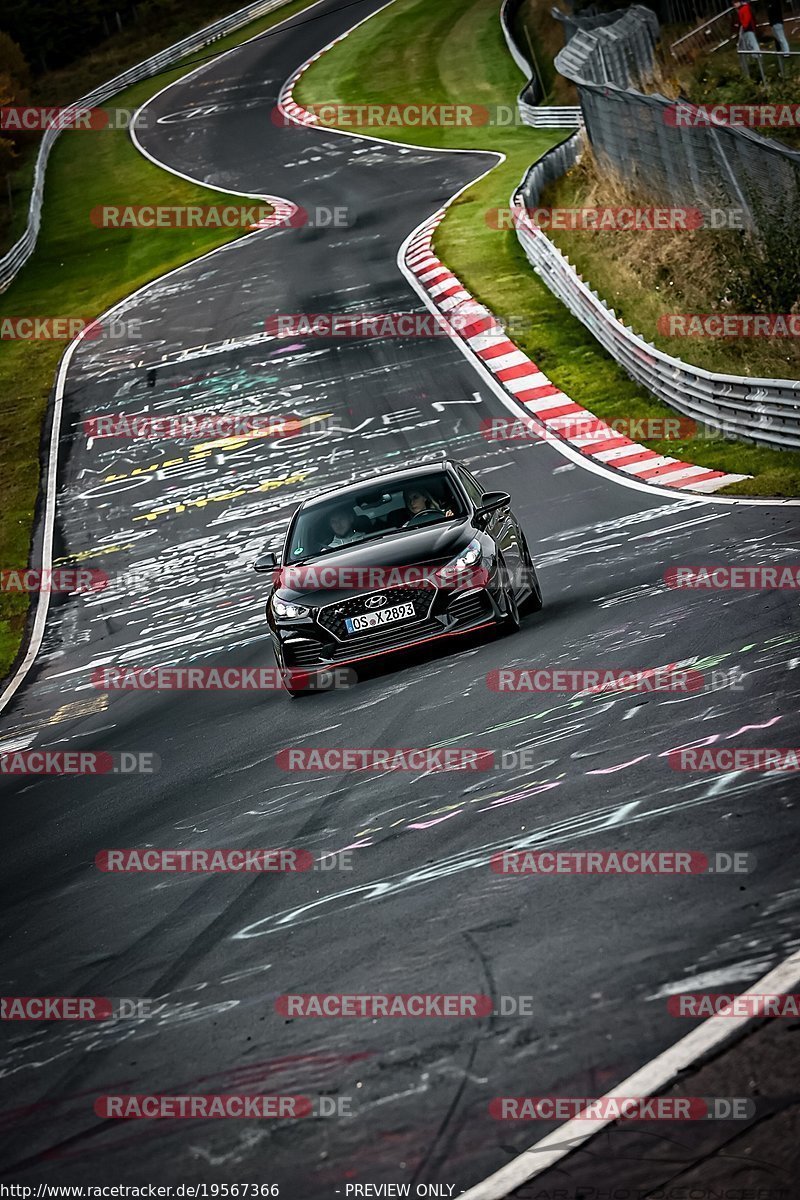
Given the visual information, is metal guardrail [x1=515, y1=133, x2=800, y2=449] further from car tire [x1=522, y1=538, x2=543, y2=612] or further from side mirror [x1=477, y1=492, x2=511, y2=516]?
side mirror [x1=477, y1=492, x2=511, y2=516]

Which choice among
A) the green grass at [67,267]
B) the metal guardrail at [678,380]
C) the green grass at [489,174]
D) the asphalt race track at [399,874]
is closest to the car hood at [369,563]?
the asphalt race track at [399,874]

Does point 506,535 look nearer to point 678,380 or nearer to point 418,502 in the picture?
point 418,502

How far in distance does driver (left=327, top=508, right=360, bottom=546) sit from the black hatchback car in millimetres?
12

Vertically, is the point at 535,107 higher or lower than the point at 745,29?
lower

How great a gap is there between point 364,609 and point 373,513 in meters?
1.59

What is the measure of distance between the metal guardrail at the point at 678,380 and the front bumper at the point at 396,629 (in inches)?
236

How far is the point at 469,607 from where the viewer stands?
11.8 m

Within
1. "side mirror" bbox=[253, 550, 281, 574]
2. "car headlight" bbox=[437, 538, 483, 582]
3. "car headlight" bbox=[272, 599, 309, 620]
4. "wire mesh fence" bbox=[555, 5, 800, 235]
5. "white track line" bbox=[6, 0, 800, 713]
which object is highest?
"wire mesh fence" bbox=[555, 5, 800, 235]

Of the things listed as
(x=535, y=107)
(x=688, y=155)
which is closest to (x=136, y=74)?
(x=535, y=107)

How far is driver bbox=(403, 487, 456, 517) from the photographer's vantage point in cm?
1284

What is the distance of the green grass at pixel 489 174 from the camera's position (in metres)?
19.2

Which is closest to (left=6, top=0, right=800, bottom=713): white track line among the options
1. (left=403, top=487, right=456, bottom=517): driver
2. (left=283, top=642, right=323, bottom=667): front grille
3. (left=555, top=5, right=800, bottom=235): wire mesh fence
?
(left=403, top=487, right=456, bottom=517): driver

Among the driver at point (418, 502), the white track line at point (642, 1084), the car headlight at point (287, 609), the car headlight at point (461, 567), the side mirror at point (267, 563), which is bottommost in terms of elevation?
the car headlight at point (287, 609)

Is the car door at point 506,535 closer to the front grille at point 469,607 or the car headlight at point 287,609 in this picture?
the front grille at point 469,607
